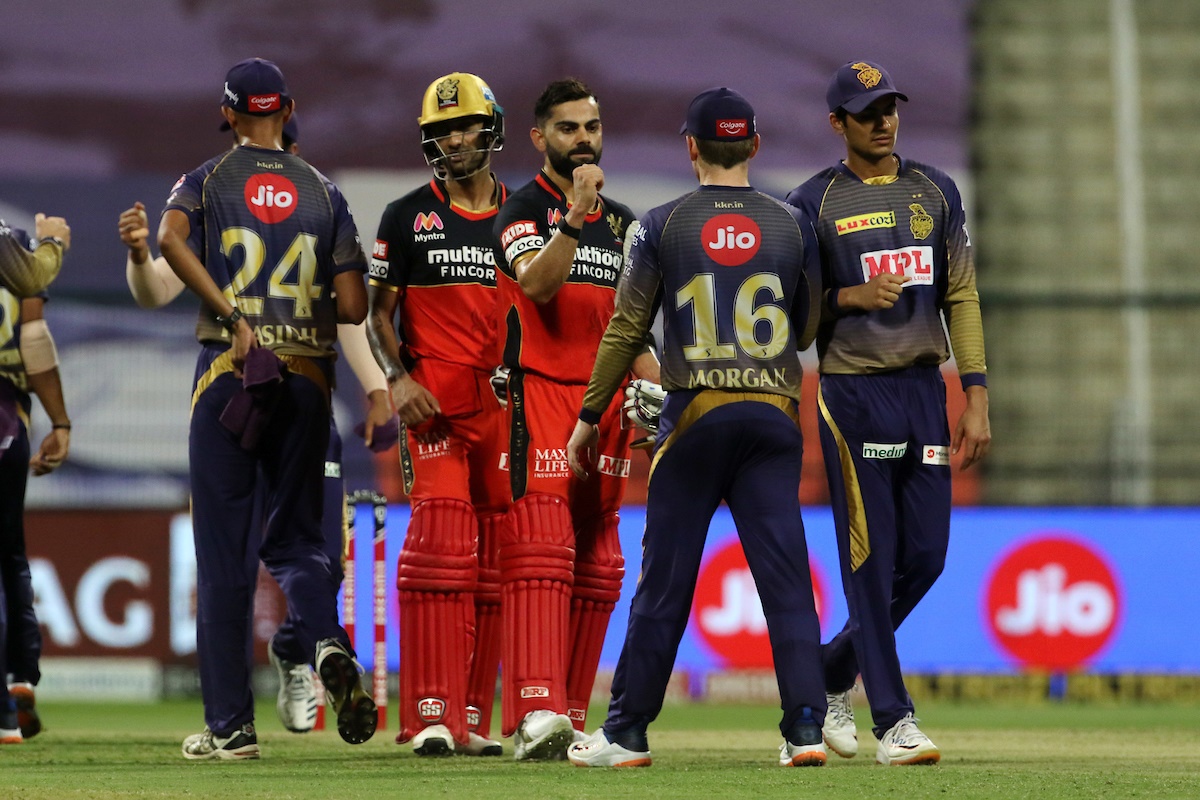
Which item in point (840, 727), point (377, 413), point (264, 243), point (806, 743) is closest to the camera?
point (806, 743)

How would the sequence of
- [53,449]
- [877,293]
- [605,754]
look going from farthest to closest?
1. [53,449]
2. [877,293]
3. [605,754]

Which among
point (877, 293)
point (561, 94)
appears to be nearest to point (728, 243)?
point (877, 293)

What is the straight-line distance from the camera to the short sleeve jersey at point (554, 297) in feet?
20.8

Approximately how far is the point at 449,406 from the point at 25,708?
2685 mm

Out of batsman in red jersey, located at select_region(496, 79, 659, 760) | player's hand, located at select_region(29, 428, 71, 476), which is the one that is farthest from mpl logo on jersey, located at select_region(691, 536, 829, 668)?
batsman in red jersey, located at select_region(496, 79, 659, 760)

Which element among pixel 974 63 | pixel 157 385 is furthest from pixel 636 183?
pixel 157 385

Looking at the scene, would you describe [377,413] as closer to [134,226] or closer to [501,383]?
[501,383]

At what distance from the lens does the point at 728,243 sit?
5828 mm

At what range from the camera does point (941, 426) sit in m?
6.22

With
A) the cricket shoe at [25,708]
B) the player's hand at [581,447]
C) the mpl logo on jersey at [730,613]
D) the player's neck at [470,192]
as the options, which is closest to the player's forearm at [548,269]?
the player's hand at [581,447]

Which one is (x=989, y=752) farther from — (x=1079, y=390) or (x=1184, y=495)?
(x=1079, y=390)

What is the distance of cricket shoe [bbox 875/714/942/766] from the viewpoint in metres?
5.90

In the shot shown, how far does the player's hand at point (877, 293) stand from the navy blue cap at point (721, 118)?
66 cm

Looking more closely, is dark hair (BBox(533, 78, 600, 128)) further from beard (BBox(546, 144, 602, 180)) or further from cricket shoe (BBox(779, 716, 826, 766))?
cricket shoe (BBox(779, 716, 826, 766))
